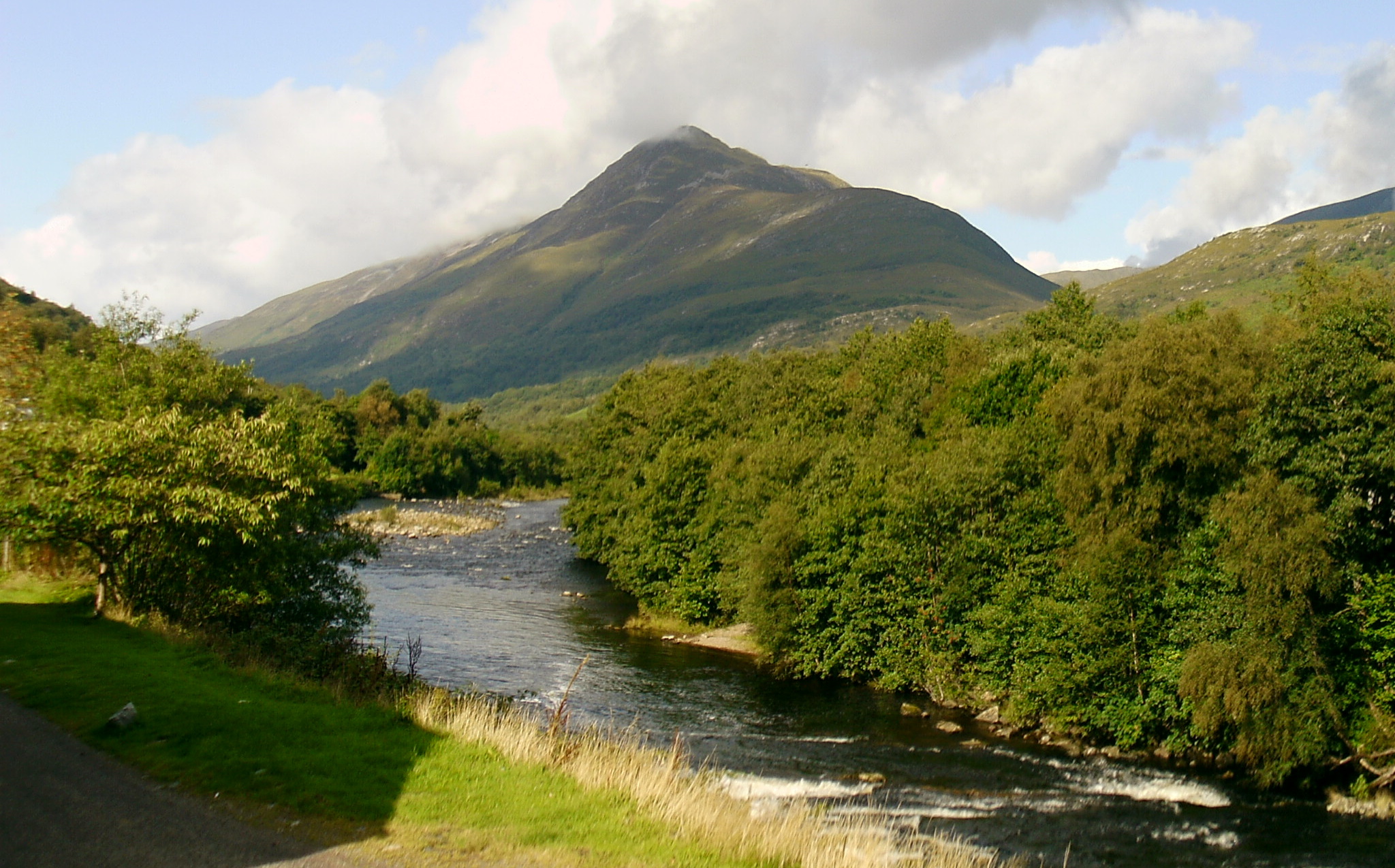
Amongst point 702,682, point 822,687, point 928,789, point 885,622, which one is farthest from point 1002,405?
point 928,789

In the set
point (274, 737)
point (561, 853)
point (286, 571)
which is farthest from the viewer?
point (286, 571)

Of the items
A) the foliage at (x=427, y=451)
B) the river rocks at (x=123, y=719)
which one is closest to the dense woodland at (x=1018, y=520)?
the river rocks at (x=123, y=719)

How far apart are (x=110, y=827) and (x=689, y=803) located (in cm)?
882

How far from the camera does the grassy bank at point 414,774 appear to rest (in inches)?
569

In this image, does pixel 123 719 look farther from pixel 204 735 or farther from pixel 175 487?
pixel 175 487

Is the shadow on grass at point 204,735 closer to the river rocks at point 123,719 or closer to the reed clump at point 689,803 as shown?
Result: the river rocks at point 123,719

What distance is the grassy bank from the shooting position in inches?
569

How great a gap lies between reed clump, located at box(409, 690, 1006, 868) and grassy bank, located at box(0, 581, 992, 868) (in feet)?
0.16

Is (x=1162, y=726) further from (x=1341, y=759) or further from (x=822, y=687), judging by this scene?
(x=822, y=687)

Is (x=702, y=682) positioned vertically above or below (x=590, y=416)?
below

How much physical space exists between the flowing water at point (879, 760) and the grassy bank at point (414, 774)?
5824 millimetres

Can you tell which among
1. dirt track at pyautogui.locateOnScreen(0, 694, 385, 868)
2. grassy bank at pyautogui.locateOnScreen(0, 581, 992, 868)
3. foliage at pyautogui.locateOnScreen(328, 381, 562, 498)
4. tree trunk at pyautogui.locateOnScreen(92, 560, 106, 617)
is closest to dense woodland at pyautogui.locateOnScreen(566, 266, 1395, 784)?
grassy bank at pyautogui.locateOnScreen(0, 581, 992, 868)

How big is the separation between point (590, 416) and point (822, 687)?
55.1 m

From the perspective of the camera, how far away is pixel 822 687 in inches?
1740
